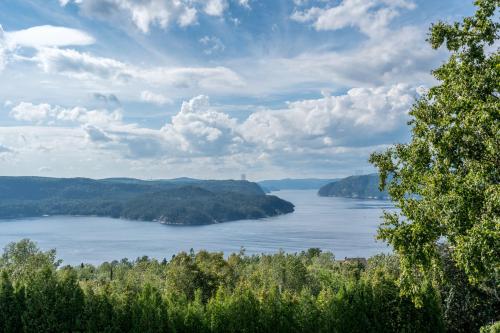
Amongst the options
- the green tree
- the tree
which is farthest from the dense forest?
the tree

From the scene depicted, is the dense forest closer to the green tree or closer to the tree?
the green tree

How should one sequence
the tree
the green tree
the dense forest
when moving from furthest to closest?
the green tree, the dense forest, the tree

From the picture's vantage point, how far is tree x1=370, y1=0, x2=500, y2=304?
14289 millimetres

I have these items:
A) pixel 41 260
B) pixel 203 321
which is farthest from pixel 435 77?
pixel 41 260

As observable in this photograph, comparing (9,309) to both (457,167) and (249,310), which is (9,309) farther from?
(457,167)

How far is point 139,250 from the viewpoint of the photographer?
178500 mm

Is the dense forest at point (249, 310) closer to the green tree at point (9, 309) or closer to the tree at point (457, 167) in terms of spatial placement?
the green tree at point (9, 309)

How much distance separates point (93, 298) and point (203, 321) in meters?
7.76

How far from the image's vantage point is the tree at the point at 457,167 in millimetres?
14289

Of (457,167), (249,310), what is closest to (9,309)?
(249,310)

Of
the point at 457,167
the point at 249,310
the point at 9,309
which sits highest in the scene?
the point at 457,167

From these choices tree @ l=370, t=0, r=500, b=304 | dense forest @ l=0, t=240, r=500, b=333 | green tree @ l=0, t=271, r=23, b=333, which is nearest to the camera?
tree @ l=370, t=0, r=500, b=304

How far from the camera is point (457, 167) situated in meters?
16.8

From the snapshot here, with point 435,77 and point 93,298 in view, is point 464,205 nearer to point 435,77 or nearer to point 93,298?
point 435,77
